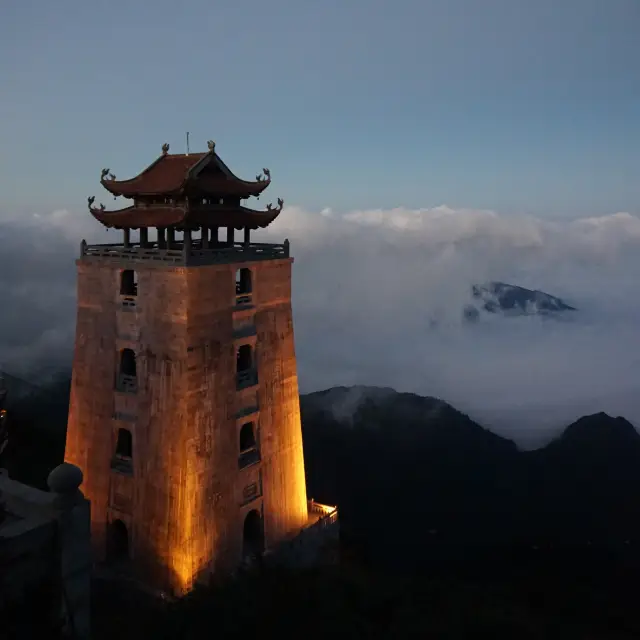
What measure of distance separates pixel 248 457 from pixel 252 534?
12.1ft

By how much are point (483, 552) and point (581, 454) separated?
28937mm

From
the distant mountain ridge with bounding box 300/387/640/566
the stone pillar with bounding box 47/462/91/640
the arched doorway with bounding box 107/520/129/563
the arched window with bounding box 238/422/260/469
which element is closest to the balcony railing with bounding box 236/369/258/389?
the arched window with bounding box 238/422/260/469

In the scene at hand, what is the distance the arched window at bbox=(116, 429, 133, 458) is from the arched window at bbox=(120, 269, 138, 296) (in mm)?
5601

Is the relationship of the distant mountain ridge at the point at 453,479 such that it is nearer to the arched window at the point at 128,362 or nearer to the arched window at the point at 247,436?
the arched window at the point at 247,436

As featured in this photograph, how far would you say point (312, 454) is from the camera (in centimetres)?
6116

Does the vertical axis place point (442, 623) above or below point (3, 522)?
below

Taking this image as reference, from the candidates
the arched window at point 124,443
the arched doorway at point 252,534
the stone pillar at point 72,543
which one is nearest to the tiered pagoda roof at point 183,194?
the arched window at point 124,443

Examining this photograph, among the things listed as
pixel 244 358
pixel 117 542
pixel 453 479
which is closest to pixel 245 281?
pixel 244 358

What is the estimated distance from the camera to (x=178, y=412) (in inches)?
885

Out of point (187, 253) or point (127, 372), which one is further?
point (127, 372)

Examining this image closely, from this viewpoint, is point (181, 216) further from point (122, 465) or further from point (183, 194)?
point (122, 465)

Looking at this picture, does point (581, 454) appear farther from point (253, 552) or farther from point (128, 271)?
point (128, 271)

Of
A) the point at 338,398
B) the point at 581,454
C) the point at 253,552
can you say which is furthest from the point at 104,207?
the point at 581,454

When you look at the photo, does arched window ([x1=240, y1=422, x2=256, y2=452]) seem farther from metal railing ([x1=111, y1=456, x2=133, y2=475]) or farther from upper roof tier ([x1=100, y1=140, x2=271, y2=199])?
upper roof tier ([x1=100, y1=140, x2=271, y2=199])
